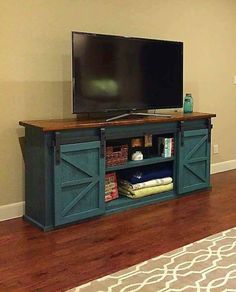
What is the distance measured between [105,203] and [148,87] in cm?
121

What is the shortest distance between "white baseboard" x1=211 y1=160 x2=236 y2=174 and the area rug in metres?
2.40

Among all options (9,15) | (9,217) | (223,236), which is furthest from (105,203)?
(9,15)

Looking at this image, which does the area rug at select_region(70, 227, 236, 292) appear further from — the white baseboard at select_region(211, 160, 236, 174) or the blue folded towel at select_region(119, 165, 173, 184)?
the white baseboard at select_region(211, 160, 236, 174)

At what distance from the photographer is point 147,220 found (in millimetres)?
3551

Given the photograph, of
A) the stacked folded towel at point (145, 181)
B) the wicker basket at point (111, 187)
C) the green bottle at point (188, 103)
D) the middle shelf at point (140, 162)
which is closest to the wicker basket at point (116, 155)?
the middle shelf at point (140, 162)

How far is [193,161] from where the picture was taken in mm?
4270

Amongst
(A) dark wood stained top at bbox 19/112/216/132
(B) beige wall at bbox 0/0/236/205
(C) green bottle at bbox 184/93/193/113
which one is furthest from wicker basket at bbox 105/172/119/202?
A: (C) green bottle at bbox 184/93/193/113

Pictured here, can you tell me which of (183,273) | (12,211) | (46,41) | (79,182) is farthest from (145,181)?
(46,41)

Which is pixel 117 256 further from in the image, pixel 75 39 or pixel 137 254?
pixel 75 39

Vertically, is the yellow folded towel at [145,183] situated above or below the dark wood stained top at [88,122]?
below

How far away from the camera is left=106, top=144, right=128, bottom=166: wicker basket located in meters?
3.67

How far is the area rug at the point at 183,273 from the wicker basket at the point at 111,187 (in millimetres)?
1027

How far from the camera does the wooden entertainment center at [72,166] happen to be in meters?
3.23

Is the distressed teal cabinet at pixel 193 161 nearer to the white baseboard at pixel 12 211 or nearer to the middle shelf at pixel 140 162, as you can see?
the middle shelf at pixel 140 162
